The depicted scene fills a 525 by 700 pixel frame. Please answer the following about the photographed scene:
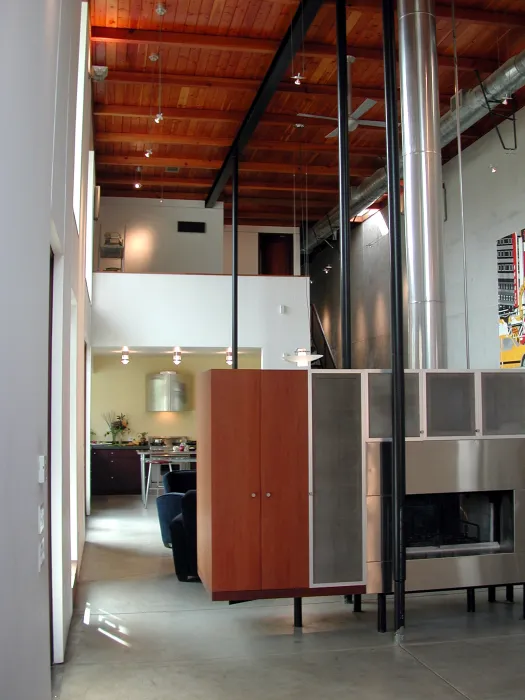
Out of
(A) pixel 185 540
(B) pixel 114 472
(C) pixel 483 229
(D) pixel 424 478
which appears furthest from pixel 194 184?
(D) pixel 424 478

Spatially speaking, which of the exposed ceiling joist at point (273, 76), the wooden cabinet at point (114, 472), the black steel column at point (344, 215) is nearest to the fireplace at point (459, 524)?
the black steel column at point (344, 215)

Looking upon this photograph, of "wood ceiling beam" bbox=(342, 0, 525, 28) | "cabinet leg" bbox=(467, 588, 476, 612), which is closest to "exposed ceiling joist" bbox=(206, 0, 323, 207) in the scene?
"wood ceiling beam" bbox=(342, 0, 525, 28)

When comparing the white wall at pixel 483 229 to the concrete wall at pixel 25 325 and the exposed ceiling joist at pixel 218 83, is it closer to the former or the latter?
the exposed ceiling joist at pixel 218 83

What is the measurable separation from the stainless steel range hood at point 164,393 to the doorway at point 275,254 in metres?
3.56

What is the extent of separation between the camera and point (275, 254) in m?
17.8

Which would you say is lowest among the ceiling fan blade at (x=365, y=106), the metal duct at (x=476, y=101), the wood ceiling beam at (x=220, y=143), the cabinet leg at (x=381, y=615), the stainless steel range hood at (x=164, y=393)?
the cabinet leg at (x=381, y=615)

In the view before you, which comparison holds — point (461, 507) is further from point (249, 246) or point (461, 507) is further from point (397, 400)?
point (249, 246)

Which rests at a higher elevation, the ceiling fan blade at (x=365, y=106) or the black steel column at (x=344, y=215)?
the ceiling fan blade at (x=365, y=106)

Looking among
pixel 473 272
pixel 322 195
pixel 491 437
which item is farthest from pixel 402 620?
pixel 322 195

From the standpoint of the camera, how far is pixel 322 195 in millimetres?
15828

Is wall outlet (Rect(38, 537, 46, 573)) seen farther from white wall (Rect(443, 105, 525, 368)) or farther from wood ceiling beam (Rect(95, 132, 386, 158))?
Answer: wood ceiling beam (Rect(95, 132, 386, 158))

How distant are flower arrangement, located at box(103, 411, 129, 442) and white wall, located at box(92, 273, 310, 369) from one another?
4.07 meters

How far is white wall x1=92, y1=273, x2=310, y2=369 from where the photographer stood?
491 inches

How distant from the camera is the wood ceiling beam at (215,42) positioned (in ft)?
29.2
